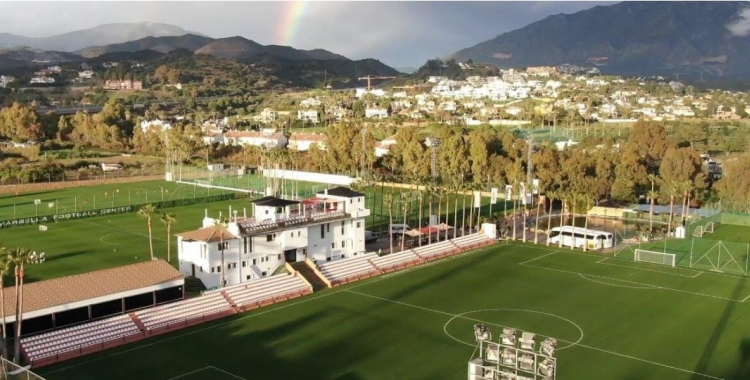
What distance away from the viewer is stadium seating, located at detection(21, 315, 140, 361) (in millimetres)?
28719

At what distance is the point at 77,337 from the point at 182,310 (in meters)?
5.21

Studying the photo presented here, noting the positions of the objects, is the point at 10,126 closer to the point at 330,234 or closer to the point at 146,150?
the point at 146,150

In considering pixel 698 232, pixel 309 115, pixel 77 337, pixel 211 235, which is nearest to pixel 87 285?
pixel 77 337

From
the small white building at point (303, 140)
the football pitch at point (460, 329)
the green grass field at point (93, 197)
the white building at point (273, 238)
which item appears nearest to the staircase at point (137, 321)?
the football pitch at point (460, 329)

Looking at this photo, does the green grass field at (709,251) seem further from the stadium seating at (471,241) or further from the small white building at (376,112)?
the small white building at (376,112)

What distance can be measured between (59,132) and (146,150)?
69.8 ft

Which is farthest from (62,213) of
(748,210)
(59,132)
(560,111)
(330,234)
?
(560,111)

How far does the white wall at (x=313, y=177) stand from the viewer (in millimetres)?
86688

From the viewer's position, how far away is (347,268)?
42.9m

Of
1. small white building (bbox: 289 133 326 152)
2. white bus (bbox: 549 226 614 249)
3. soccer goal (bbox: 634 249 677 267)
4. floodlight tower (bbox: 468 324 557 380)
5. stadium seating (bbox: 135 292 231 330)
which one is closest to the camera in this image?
floodlight tower (bbox: 468 324 557 380)

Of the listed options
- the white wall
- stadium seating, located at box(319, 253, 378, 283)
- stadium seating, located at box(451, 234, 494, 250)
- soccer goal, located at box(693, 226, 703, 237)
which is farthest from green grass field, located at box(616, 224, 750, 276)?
the white wall

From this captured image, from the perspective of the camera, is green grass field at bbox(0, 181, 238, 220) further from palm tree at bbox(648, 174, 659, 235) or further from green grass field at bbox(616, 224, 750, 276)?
green grass field at bbox(616, 224, 750, 276)

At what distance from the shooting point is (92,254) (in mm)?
48531

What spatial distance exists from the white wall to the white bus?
3708cm
